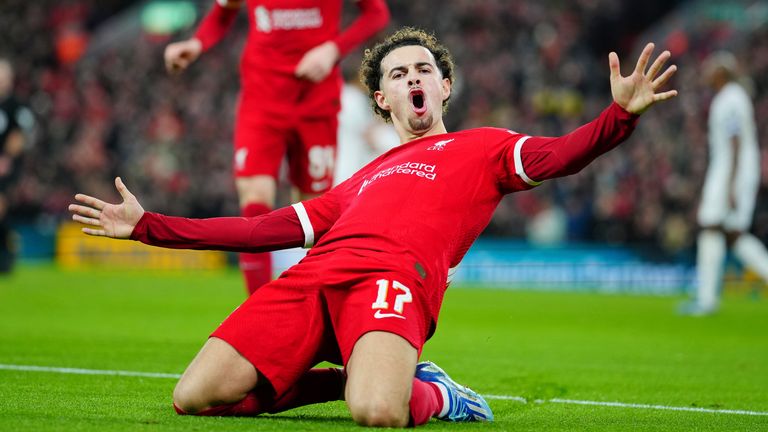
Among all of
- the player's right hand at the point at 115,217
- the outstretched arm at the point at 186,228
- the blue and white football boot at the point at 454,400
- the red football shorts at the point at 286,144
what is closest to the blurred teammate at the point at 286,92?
the red football shorts at the point at 286,144

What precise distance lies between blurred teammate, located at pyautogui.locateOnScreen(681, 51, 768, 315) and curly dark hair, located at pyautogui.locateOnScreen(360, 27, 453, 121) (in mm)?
6633

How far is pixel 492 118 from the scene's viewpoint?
2181cm

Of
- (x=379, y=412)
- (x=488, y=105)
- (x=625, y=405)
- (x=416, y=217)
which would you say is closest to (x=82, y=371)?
(x=416, y=217)

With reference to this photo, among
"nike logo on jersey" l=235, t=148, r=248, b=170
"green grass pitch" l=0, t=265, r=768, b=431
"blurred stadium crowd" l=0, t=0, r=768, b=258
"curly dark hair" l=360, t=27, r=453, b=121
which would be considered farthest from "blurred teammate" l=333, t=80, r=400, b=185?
"curly dark hair" l=360, t=27, r=453, b=121

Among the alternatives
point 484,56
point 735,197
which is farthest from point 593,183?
point 735,197

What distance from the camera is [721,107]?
1155cm

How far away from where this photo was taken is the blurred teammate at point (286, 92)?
8094 mm

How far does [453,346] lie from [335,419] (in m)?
3.70

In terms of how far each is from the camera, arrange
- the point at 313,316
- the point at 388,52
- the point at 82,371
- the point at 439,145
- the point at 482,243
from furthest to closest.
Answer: the point at 482,243 → the point at 82,371 → the point at 388,52 → the point at 439,145 → the point at 313,316

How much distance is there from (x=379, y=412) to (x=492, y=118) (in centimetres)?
1784

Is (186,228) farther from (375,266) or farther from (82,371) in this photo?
(82,371)

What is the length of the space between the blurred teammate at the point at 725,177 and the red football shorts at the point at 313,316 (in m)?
7.67

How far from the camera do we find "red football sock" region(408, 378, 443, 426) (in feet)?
14.5

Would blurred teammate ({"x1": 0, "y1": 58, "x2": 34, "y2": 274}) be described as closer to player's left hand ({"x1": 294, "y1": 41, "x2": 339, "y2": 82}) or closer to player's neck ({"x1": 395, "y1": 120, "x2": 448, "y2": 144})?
player's left hand ({"x1": 294, "y1": 41, "x2": 339, "y2": 82})
